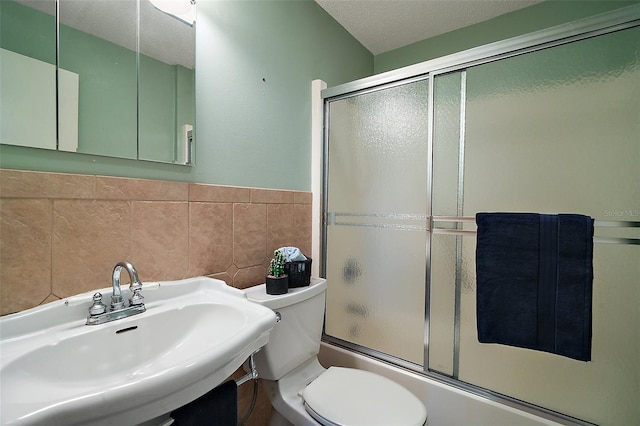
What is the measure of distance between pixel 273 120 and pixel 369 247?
2.76 feet

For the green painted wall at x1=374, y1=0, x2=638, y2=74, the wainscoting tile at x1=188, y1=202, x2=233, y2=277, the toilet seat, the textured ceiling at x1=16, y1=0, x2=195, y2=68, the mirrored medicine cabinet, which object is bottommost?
the toilet seat

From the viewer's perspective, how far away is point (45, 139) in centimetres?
81

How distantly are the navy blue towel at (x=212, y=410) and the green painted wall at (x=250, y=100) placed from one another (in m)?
0.72

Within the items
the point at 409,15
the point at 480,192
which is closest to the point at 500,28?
the point at 409,15

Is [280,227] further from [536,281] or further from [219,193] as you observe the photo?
[536,281]

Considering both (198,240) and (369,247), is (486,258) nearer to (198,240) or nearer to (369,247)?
(369,247)

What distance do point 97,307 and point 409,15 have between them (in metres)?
2.17

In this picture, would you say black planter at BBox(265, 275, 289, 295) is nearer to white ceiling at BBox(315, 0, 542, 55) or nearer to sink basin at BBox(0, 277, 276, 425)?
sink basin at BBox(0, 277, 276, 425)

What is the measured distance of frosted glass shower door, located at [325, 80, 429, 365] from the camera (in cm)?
147

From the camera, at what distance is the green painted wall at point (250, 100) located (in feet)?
3.37

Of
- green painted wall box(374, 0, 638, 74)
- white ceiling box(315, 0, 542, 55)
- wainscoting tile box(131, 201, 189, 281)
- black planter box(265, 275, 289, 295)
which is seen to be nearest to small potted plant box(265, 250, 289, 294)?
black planter box(265, 275, 289, 295)

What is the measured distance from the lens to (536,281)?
43.8 inches

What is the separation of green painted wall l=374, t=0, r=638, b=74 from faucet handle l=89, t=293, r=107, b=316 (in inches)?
92.6

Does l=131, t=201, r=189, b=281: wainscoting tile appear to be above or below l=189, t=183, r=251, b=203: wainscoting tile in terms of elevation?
below
